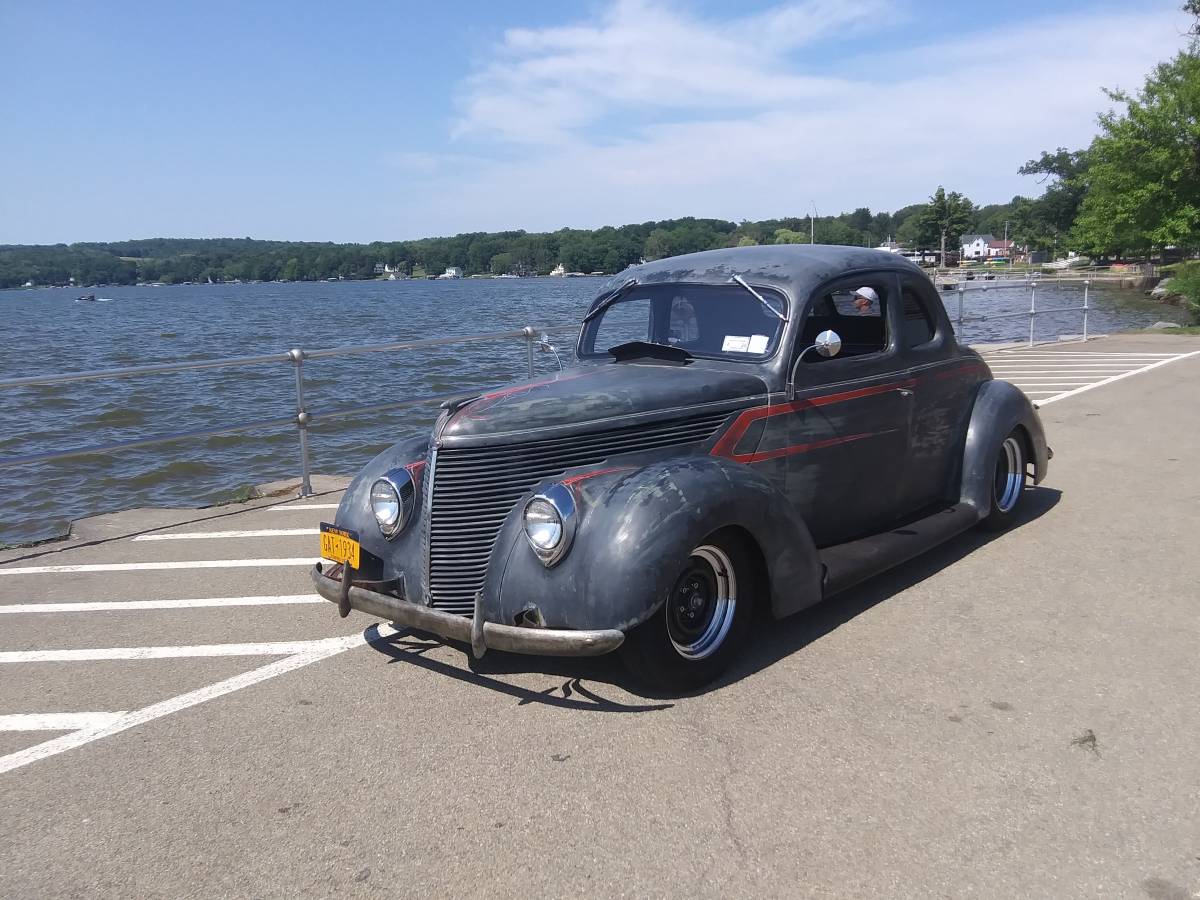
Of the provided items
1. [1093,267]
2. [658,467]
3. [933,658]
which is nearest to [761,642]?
[933,658]

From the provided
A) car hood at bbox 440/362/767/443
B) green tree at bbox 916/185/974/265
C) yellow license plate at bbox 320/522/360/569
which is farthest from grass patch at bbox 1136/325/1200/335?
green tree at bbox 916/185/974/265

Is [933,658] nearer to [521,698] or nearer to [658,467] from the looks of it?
[658,467]

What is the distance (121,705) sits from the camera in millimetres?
4145

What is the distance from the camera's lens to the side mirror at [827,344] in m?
4.62

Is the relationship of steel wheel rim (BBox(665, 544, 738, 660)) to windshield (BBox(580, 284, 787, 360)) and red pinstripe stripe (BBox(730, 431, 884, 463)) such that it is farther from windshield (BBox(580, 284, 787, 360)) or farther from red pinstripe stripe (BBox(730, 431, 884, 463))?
windshield (BBox(580, 284, 787, 360))

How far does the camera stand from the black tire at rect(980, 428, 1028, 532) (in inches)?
243

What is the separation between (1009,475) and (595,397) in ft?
11.5

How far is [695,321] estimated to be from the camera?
16.9ft

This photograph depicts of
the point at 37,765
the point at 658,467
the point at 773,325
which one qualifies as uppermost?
the point at 773,325

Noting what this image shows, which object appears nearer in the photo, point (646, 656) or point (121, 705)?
point (646, 656)

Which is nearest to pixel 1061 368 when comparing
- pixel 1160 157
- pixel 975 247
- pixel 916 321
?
pixel 916 321

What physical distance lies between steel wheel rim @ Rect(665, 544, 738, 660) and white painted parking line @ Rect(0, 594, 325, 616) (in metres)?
2.37

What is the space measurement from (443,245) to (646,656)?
131 metres

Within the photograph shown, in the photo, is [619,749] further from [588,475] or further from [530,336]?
[530,336]
